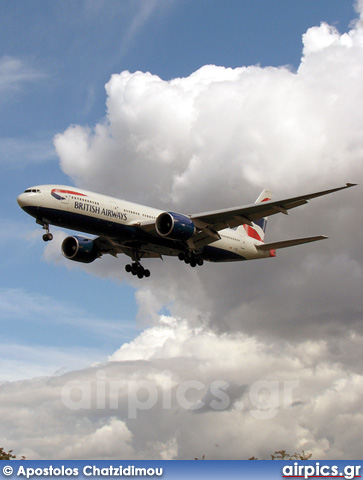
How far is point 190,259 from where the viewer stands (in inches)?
1844

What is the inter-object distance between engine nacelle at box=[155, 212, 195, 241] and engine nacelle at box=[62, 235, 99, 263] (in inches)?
352

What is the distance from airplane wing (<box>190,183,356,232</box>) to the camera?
135 ft

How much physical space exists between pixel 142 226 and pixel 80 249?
25.8 feet

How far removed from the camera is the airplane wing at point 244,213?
41.2m

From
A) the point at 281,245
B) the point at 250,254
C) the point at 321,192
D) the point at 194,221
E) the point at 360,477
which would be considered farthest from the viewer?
the point at 250,254

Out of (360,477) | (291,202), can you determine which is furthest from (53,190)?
(360,477)

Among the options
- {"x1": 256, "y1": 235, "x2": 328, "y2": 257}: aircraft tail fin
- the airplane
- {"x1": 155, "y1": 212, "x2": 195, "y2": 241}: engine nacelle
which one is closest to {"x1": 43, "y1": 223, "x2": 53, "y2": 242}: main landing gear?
the airplane

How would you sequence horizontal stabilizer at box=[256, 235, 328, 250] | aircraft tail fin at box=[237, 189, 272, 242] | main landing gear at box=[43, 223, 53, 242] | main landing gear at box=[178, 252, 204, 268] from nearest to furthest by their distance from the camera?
main landing gear at box=[43, 223, 53, 242] → horizontal stabilizer at box=[256, 235, 328, 250] → main landing gear at box=[178, 252, 204, 268] → aircraft tail fin at box=[237, 189, 272, 242]

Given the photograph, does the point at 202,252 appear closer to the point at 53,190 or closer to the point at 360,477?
the point at 53,190

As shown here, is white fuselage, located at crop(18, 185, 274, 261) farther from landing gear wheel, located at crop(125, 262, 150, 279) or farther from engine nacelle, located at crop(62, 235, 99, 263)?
engine nacelle, located at crop(62, 235, 99, 263)

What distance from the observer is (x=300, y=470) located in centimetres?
2502

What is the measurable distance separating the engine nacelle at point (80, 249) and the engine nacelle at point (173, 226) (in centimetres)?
894

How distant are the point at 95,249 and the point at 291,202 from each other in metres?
16.5

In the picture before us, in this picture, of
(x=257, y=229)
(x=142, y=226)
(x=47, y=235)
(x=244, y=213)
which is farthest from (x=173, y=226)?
(x=257, y=229)
